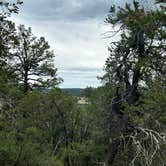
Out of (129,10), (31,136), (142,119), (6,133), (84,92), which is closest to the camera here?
(142,119)

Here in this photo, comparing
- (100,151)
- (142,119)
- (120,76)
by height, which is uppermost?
(120,76)

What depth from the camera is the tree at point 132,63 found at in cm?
1672

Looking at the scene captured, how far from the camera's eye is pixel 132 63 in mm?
17625

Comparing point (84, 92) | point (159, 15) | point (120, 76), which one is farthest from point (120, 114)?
point (84, 92)

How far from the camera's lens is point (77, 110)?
3022 cm

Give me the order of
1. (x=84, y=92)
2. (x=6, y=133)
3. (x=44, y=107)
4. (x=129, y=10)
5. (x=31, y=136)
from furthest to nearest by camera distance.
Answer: (x=84, y=92) → (x=44, y=107) → (x=31, y=136) → (x=6, y=133) → (x=129, y=10)

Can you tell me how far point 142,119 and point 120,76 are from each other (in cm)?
304

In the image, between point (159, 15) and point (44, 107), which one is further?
point (44, 107)

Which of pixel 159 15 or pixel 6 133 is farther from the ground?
pixel 159 15

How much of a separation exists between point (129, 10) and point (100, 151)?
1397cm

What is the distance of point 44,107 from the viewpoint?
94.2 feet

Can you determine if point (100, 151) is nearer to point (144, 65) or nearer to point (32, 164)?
point (32, 164)

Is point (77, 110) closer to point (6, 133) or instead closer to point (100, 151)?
point (100, 151)

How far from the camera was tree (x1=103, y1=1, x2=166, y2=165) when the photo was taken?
54.9 feet
